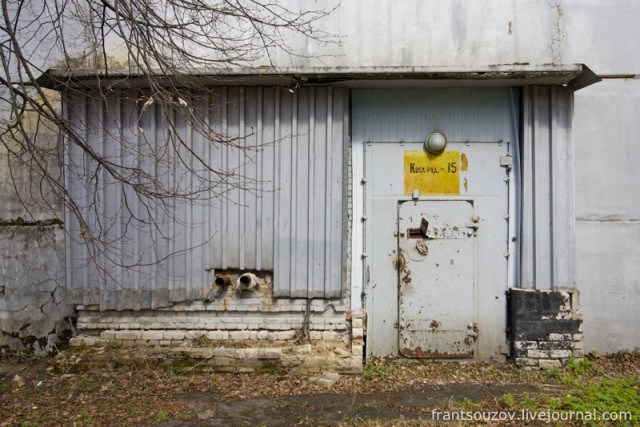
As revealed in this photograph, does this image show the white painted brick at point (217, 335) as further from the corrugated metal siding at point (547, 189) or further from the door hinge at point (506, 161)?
the door hinge at point (506, 161)

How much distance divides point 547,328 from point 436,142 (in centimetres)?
249

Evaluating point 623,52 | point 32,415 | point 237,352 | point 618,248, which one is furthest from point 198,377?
point 623,52

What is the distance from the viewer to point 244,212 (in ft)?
21.7

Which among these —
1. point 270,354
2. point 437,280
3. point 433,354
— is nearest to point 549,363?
point 433,354

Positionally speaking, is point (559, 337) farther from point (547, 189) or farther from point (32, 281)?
point (32, 281)

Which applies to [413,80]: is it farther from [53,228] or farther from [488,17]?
[53,228]

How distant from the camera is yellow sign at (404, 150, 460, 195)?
678cm

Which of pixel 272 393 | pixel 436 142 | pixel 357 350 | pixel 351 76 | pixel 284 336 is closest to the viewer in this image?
pixel 272 393

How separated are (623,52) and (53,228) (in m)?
7.17

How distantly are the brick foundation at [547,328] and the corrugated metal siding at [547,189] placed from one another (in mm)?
162

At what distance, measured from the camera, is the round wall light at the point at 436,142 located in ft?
22.0

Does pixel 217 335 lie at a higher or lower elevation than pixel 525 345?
higher

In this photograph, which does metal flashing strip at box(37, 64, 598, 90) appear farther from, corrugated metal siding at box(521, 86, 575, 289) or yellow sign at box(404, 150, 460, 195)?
yellow sign at box(404, 150, 460, 195)

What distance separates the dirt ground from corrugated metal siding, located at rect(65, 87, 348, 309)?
0.92 m
